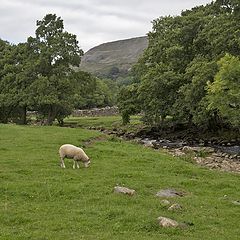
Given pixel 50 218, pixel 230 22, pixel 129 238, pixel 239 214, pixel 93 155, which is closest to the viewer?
pixel 129 238

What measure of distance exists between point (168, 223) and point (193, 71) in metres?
37.2

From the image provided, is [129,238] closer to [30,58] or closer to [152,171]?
[152,171]

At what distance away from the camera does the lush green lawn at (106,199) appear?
49.2ft

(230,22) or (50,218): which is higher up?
(230,22)

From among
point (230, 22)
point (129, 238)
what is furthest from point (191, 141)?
point (129, 238)

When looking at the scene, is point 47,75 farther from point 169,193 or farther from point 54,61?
point 169,193

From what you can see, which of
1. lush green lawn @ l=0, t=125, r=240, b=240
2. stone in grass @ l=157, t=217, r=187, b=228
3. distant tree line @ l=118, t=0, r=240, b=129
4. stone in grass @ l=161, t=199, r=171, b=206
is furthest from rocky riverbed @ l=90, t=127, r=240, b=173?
stone in grass @ l=157, t=217, r=187, b=228

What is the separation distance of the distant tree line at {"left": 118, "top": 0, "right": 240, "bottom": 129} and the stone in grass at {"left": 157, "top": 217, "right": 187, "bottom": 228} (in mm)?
24084

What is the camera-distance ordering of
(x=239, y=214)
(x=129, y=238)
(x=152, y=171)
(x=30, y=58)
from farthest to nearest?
1. (x=30, y=58)
2. (x=152, y=171)
3. (x=239, y=214)
4. (x=129, y=238)

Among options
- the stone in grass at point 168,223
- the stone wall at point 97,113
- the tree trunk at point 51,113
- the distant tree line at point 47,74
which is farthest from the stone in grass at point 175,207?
the stone wall at point 97,113

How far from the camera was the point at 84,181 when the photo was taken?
21.8 metres

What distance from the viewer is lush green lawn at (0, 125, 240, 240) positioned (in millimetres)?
15008

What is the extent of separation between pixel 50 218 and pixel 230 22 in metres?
38.5

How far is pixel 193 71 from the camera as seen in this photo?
51031mm
